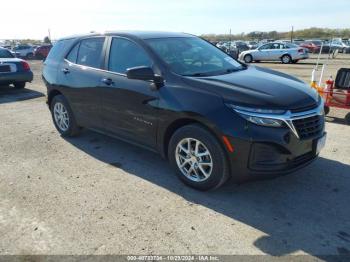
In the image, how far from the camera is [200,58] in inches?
182

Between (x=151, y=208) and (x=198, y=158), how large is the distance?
2.45ft

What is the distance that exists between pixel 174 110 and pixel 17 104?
6869 millimetres

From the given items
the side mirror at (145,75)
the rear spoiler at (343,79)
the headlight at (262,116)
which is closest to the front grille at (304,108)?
the headlight at (262,116)

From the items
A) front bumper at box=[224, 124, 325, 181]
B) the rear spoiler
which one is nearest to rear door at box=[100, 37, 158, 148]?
front bumper at box=[224, 124, 325, 181]

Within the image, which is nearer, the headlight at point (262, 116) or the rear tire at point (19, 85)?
the headlight at point (262, 116)

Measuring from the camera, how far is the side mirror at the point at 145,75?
3982 mm

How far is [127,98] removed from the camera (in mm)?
4465

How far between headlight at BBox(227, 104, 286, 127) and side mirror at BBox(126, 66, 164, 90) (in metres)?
1.10

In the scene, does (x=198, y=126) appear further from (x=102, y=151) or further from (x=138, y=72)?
(x=102, y=151)

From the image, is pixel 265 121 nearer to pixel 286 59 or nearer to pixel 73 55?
pixel 73 55

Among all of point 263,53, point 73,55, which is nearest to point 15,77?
point 73,55

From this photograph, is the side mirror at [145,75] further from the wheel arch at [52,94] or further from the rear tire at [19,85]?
the rear tire at [19,85]

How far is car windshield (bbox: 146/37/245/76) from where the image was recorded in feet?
13.9

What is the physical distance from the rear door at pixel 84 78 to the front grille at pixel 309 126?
2.75m
